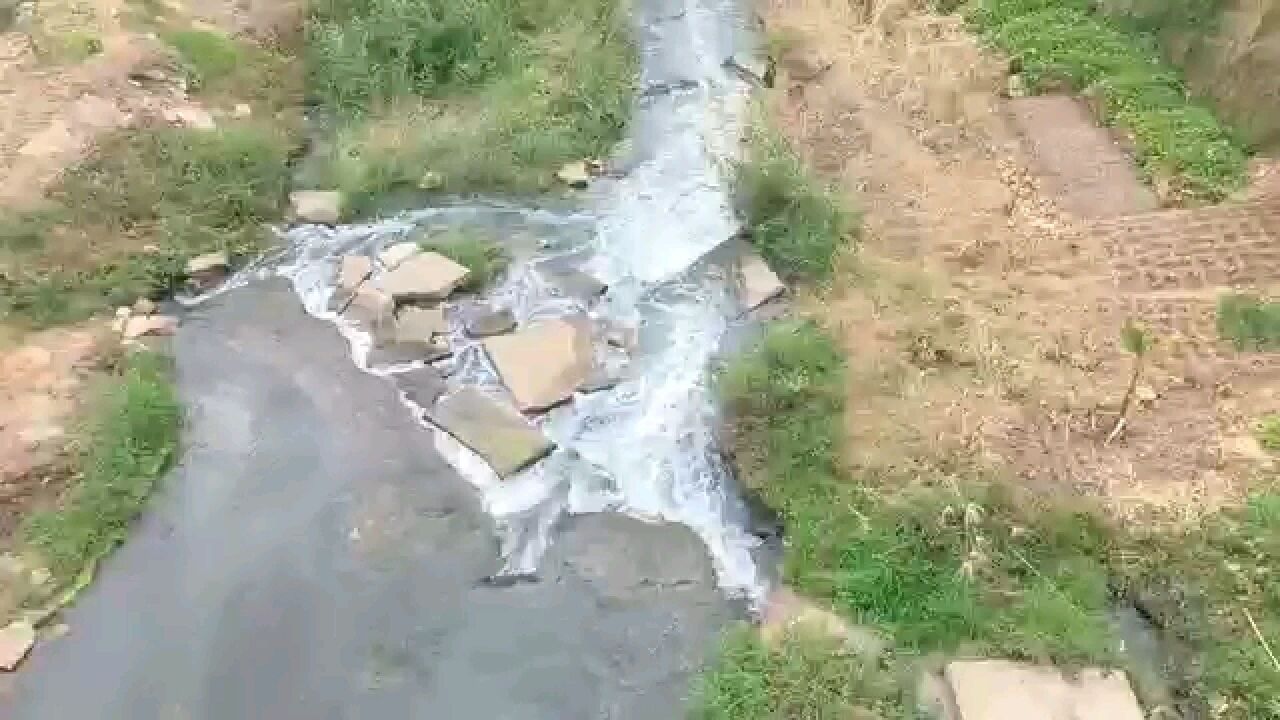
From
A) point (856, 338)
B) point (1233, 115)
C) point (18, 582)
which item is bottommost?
point (18, 582)

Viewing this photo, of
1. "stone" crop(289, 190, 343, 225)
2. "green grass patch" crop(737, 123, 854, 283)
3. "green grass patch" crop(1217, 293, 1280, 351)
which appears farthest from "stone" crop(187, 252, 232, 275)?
"green grass patch" crop(1217, 293, 1280, 351)

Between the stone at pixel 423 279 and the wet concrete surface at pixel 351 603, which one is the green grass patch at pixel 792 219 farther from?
the wet concrete surface at pixel 351 603

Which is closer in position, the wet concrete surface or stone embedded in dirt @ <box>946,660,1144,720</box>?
stone embedded in dirt @ <box>946,660,1144,720</box>

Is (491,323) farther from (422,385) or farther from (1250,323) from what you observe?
(1250,323)

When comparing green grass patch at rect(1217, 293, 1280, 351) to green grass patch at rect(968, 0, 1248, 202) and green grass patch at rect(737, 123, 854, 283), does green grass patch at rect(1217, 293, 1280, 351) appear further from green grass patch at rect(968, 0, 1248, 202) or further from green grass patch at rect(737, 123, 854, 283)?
green grass patch at rect(737, 123, 854, 283)

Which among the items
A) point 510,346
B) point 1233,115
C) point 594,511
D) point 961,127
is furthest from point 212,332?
point 1233,115

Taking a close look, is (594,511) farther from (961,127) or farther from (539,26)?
(539,26)
